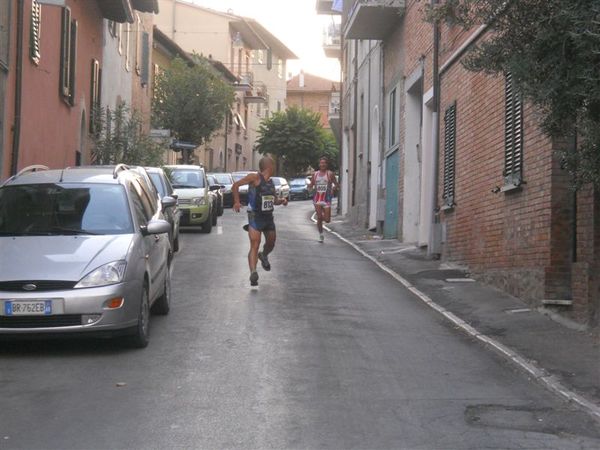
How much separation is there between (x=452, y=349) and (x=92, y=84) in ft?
61.1

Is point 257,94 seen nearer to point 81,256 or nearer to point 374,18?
point 374,18

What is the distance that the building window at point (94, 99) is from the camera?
2498 centimetres

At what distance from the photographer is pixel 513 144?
12.1m

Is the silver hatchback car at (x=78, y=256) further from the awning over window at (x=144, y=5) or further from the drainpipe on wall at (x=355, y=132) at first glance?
the drainpipe on wall at (x=355, y=132)

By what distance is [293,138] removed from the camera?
62.2 metres

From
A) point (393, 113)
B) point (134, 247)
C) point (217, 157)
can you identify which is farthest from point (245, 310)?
point (217, 157)

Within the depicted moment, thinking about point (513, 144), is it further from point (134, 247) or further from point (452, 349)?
point (134, 247)

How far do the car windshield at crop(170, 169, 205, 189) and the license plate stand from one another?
1501cm

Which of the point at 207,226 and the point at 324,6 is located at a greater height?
the point at 324,6

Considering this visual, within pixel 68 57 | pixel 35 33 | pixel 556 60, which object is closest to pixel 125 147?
pixel 68 57

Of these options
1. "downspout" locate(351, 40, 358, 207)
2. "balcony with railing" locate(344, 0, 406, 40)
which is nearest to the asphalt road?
"balcony with railing" locate(344, 0, 406, 40)

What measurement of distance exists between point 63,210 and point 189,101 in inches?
1353

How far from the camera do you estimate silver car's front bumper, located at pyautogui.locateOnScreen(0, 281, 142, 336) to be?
25.6 feet

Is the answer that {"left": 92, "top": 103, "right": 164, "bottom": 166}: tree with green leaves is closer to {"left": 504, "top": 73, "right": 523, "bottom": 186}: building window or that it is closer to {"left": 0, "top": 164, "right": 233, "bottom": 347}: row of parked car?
{"left": 504, "top": 73, "right": 523, "bottom": 186}: building window
